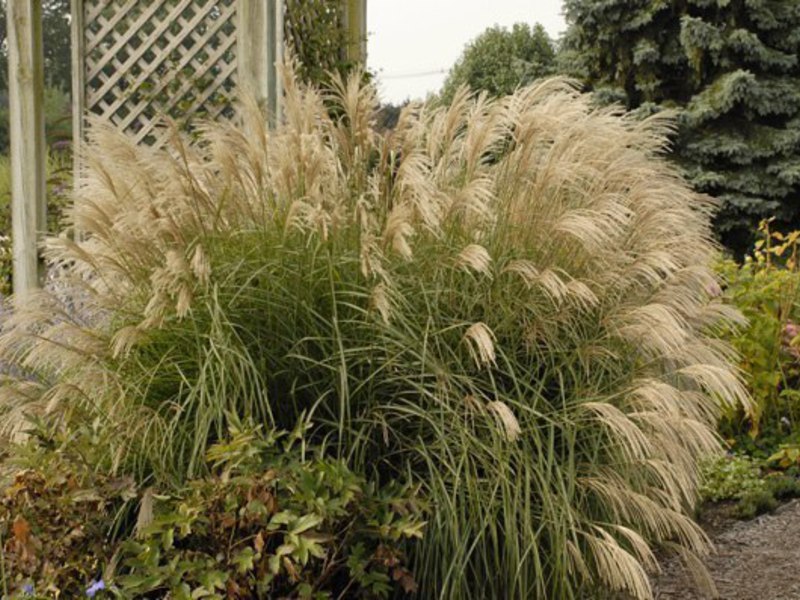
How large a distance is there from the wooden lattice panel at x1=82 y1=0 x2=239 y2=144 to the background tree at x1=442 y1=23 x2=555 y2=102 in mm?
11115

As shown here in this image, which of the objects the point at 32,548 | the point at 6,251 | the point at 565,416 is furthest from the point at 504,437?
the point at 6,251

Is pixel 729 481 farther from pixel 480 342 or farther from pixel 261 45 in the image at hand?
pixel 261 45

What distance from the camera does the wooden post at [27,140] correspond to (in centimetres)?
608

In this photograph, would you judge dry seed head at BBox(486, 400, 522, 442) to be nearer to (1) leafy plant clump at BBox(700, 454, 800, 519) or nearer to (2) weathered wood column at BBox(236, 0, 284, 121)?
(1) leafy plant clump at BBox(700, 454, 800, 519)

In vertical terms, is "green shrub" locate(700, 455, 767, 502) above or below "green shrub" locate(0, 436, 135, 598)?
below

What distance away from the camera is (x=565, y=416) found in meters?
3.00

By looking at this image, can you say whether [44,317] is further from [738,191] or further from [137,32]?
[738,191]

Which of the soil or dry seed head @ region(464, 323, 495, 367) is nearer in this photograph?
dry seed head @ region(464, 323, 495, 367)

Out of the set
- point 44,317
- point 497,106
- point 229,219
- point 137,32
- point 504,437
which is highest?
point 137,32

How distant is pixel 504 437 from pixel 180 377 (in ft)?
3.31

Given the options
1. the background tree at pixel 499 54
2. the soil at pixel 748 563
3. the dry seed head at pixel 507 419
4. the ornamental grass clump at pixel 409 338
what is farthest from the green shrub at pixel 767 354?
the background tree at pixel 499 54

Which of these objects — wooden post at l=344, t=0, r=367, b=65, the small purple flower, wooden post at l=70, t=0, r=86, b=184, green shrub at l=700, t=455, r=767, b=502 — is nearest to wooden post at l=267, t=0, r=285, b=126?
wooden post at l=70, t=0, r=86, b=184

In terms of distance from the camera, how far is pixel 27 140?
20.1ft

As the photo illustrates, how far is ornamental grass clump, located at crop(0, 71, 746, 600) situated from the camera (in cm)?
292
